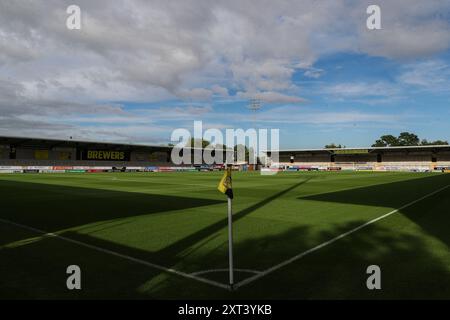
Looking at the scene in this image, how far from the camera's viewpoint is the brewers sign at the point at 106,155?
283 feet

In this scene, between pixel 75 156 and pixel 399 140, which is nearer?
pixel 75 156

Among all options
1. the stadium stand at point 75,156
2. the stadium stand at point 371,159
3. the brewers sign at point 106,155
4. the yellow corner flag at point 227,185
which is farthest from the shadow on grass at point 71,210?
the stadium stand at point 371,159

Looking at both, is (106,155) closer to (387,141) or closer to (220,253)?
(220,253)

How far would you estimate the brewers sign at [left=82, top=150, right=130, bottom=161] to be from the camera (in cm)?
8619

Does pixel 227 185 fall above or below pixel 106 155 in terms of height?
below

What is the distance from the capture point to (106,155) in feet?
293

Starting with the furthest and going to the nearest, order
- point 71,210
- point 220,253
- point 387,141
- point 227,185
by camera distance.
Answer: point 387,141, point 71,210, point 220,253, point 227,185

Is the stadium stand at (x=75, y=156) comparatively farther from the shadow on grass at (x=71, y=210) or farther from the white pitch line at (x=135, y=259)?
the white pitch line at (x=135, y=259)

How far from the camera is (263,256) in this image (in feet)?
26.8

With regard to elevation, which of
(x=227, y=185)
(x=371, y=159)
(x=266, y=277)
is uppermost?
(x=371, y=159)

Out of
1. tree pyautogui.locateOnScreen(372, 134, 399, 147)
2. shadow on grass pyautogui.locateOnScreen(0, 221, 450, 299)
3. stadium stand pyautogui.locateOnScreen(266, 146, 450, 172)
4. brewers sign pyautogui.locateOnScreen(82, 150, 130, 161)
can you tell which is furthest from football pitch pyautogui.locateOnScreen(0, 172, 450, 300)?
tree pyautogui.locateOnScreen(372, 134, 399, 147)

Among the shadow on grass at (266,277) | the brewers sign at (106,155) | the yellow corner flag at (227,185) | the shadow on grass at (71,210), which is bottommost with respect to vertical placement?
the shadow on grass at (266,277)

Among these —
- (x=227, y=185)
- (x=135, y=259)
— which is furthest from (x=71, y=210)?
(x=227, y=185)
